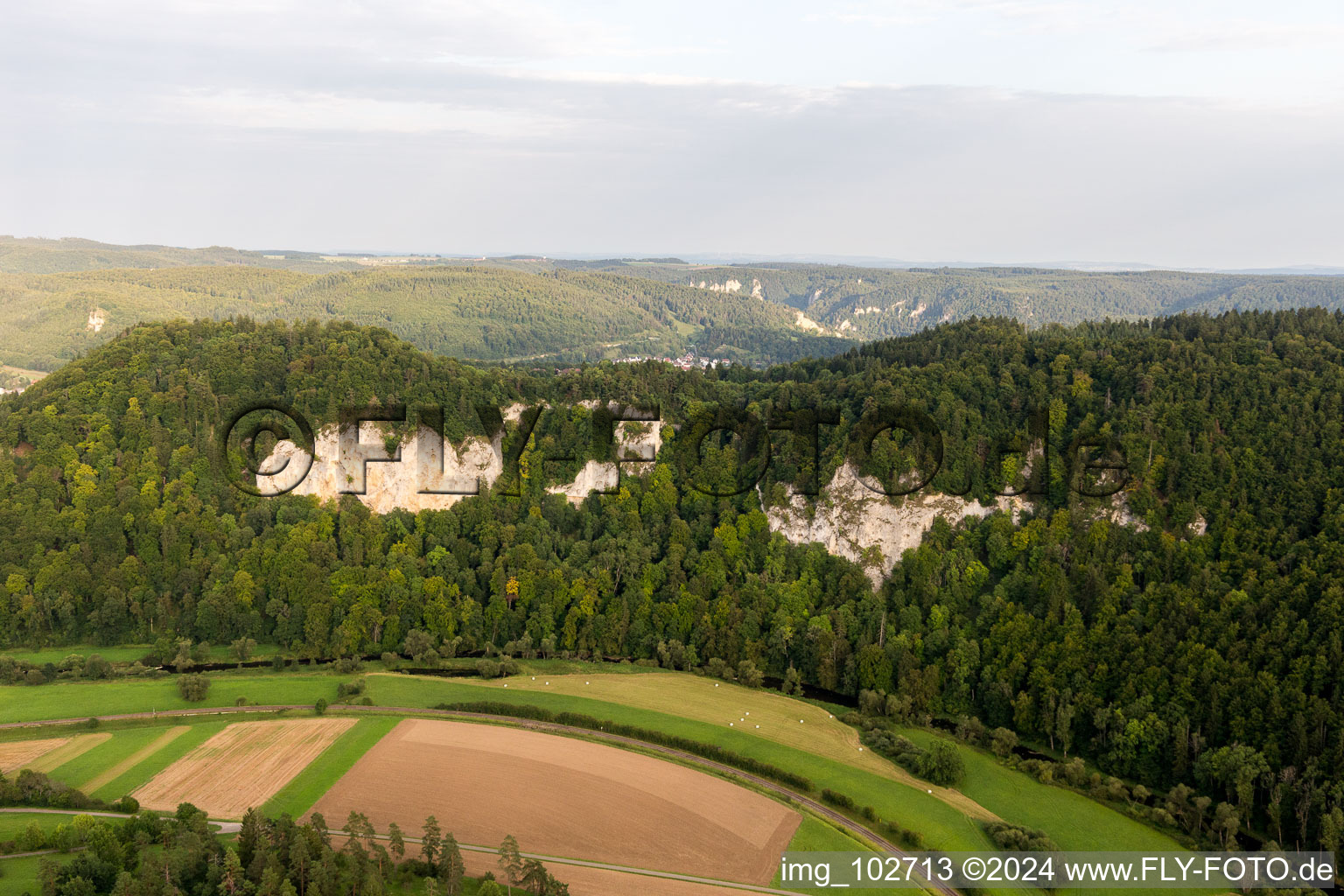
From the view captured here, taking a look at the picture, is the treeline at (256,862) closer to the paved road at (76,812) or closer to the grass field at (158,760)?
the paved road at (76,812)

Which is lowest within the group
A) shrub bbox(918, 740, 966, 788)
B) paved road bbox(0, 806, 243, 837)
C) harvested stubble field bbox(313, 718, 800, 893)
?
paved road bbox(0, 806, 243, 837)

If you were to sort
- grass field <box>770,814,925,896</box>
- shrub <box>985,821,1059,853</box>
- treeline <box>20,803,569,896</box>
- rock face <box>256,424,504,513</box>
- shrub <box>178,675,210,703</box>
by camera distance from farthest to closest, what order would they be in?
rock face <box>256,424,504,513</box>
shrub <box>178,675,210,703</box>
grass field <box>770,814,925,896</box>
shrub <box>985,821,1059,853</box>
treeline <box>20,803,569,896</box>

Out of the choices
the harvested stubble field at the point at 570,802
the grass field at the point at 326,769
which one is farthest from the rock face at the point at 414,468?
the harvested stubble field at the point at 570,802

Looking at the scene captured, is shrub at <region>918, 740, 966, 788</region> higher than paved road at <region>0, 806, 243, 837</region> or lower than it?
higher

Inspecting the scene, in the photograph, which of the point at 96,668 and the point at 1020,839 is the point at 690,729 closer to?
the point at 1020,839

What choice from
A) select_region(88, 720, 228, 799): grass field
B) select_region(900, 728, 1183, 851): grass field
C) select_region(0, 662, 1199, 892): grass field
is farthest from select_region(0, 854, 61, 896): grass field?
select_region(900, 728, 1183, 851): grass field

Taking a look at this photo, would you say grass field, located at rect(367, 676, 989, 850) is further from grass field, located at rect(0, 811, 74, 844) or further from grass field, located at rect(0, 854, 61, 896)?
grass field, located at rect(0, 854, 61, 896)

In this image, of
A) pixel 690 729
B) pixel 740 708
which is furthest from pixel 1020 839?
pixel 690 729
